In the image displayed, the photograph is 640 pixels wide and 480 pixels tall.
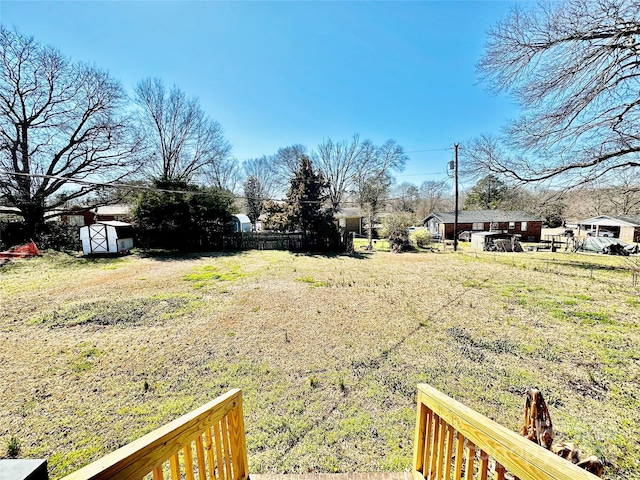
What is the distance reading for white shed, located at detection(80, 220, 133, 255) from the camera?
13.4m

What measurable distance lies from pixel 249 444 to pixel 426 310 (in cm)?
487

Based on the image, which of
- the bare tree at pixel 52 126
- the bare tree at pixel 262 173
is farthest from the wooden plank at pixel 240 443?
the bare tree at pixel 262 173

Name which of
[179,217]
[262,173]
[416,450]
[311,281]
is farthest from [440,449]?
[262,173]

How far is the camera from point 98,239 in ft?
44.6

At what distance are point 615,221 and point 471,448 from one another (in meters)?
31.3

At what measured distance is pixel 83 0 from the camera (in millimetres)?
5473

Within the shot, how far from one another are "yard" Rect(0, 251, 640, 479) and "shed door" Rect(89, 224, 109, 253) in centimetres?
569

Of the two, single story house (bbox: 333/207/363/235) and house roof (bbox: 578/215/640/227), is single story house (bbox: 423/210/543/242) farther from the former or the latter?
single story house (bbox: 333/207/363/235)

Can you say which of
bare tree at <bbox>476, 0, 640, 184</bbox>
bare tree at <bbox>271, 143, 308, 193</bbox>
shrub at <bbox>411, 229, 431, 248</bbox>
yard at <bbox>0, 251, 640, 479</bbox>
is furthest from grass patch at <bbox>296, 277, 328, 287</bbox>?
bare tree at <bbox>271, 143, 308, 193</bbox>

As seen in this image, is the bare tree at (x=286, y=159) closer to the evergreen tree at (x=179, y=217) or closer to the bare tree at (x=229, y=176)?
the bare tree at (x=229, y=176)

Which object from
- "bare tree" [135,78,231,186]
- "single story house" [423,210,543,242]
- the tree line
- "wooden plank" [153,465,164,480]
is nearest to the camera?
"wooden plank" [153,465,164,480]

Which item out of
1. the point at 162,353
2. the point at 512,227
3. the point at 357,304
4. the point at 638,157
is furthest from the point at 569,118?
the point at 512,227

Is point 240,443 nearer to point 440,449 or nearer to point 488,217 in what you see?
point 440,449

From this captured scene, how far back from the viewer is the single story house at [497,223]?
2411cm
